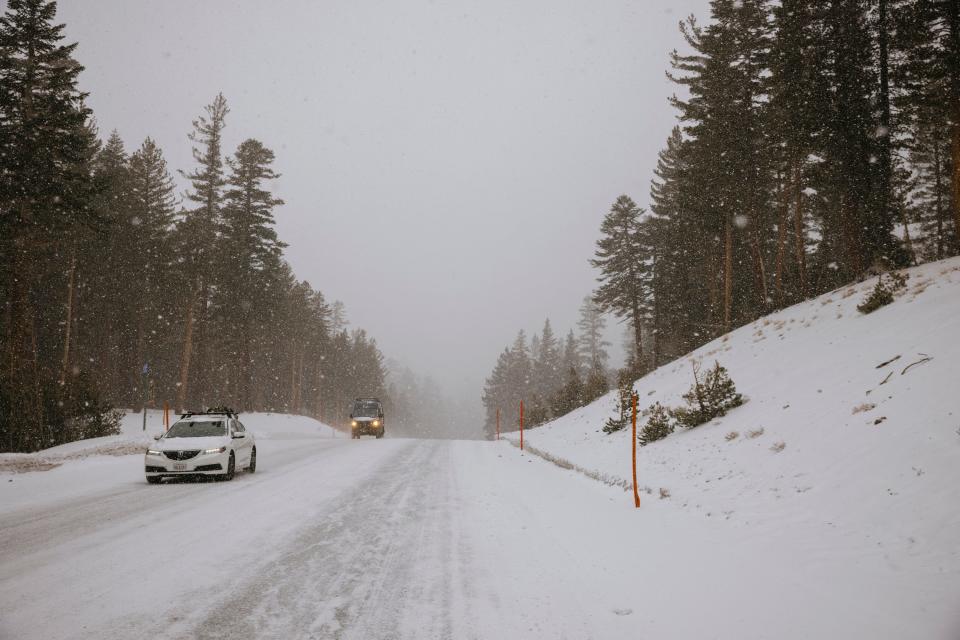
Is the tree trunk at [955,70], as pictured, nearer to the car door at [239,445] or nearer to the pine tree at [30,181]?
the car door at [239,445]

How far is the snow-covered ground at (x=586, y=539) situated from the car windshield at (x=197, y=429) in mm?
1229

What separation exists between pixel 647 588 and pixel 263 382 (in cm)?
6721

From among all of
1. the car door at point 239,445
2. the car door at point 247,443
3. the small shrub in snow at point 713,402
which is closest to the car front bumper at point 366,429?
the car door at point 247,443

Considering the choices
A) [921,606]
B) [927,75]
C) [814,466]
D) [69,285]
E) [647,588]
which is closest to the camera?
[921,606]

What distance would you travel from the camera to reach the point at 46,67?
1956cm

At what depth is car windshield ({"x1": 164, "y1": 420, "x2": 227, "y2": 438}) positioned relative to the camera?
38.8 feet

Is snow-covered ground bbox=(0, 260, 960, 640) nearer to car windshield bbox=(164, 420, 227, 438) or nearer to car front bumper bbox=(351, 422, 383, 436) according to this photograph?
car windshield bbox=(164, 420, 227, 438)

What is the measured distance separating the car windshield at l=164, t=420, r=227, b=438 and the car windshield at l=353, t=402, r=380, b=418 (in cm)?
1935

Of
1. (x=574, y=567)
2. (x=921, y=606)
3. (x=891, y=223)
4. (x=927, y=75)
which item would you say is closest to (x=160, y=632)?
(x=574, y=567)

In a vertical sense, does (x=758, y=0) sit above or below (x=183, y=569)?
above

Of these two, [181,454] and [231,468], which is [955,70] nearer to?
[231,468]

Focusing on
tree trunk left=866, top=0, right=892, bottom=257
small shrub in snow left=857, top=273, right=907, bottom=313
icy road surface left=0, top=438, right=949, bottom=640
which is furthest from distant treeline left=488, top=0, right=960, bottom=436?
icy road surface left=0, top=438, right=949, bottom=640

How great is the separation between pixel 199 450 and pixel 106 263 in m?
30.4

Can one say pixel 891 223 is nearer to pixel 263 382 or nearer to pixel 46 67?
pixel 46 67
